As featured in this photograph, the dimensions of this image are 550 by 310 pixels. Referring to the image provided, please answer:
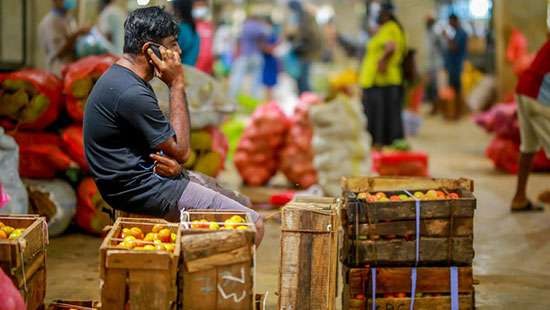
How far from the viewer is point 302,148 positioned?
990 cm

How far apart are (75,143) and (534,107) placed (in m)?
4.26

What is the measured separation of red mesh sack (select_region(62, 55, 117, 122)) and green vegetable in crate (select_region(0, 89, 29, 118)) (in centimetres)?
35

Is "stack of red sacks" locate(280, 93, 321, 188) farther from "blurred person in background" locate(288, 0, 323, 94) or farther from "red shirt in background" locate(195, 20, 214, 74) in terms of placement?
"blurred person in background" locate(288, 0, 323, 94)

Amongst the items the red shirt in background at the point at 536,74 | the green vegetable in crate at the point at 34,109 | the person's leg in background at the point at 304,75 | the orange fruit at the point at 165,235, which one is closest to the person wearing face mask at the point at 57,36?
the green vegetable in crate at the point at 34,109

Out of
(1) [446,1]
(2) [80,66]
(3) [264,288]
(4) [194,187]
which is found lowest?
(3) [264,288]

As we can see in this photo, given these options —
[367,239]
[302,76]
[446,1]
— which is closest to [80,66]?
[367,239]

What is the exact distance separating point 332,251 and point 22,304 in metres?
1.61

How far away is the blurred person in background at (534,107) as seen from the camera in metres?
7.87

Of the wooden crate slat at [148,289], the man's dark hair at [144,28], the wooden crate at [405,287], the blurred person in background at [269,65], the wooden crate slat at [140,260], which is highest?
the blurred person in background at [269,65]

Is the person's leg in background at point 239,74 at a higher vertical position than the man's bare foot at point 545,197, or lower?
higher

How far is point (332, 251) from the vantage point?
15.0ft

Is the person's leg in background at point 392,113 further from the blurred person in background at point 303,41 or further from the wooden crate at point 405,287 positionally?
the wooden crate at point 405,287

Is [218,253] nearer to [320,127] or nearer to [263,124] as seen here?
[320,127]

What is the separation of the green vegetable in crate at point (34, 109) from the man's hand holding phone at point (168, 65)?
3.01m
